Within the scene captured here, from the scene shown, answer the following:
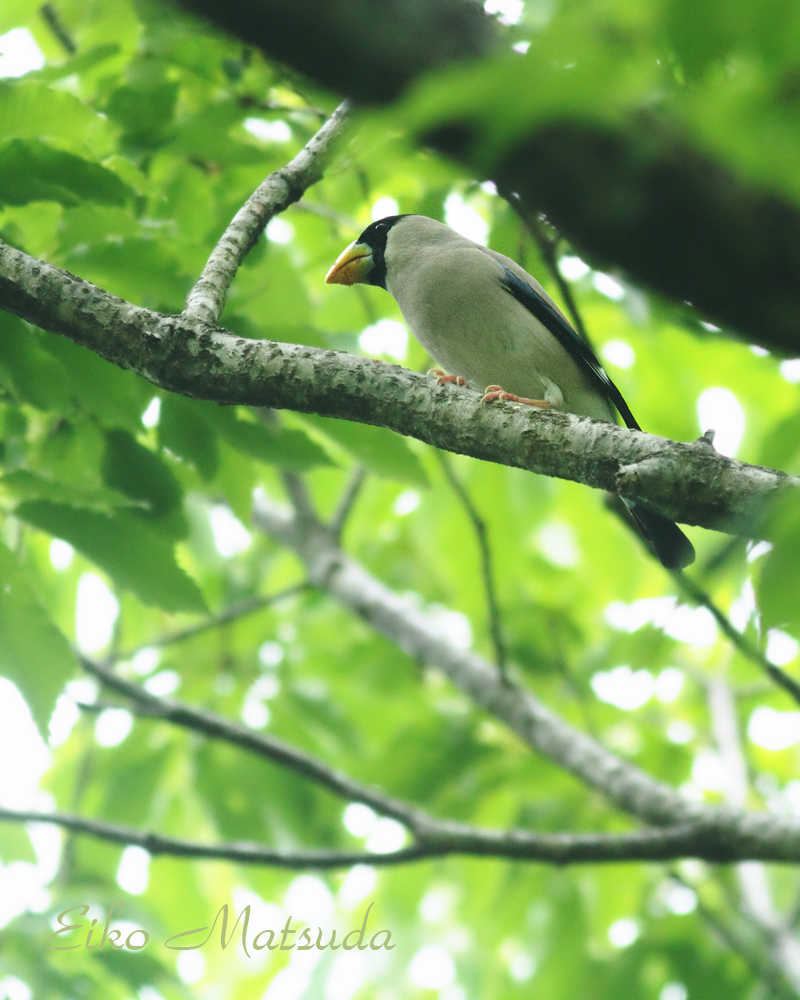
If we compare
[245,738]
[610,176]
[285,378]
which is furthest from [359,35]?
[245,738]

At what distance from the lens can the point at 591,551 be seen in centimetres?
591

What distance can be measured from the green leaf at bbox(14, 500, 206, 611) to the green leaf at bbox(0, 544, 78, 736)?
18cm

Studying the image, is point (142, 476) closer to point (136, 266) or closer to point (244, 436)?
point (244, 436)

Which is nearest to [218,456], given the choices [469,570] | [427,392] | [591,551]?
[427,392]

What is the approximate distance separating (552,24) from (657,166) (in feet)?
1.03

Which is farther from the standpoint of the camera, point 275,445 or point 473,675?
point 473,675

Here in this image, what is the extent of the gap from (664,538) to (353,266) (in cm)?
237

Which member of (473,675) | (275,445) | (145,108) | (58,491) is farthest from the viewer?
(473,675)

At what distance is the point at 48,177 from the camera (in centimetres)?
306

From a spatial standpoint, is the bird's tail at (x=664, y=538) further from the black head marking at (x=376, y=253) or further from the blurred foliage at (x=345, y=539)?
the black head marking at (x=376, y=253)

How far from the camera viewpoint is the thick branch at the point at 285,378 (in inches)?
104

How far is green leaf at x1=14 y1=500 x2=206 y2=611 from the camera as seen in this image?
3.15 metres

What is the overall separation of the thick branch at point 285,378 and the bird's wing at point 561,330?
2.28 meters

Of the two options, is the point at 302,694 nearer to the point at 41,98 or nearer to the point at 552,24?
the point at 41,98
